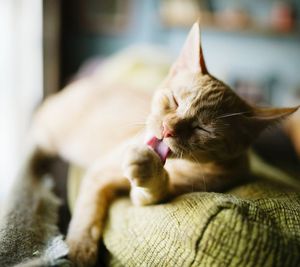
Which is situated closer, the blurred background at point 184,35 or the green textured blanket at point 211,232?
the green textured blanket at point 211,232

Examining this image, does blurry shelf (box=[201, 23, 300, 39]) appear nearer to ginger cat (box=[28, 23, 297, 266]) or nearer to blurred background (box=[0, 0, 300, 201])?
blurred background (box=[0, 0, 300, 201])

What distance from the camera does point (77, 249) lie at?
101 centimetres

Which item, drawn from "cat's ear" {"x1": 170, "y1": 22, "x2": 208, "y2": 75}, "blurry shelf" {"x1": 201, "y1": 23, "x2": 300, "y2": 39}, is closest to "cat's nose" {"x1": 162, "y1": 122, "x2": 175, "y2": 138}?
"cat's ear" {"x1": 170, "y1": 22, "x2": 208, "y2": 75}

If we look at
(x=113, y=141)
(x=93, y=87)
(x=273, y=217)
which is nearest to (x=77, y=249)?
(x=273, y=217)

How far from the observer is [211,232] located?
2.50ft

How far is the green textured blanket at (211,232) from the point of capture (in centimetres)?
74

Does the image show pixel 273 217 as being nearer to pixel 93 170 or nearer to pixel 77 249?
pixel 77 249

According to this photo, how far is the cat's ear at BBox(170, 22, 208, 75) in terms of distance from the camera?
116 centimetres

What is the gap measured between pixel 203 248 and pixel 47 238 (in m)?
0.42

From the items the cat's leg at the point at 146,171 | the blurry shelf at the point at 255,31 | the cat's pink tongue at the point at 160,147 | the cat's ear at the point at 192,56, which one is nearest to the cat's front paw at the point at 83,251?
the cat's leg at the point at 146,171

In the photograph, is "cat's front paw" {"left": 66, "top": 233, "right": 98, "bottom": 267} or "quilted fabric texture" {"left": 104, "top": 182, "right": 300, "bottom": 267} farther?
"cat's front paw" {"left": 66, "top": 233, "right": 98, "bottom": 267}

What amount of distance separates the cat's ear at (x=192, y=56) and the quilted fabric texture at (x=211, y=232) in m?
0.42

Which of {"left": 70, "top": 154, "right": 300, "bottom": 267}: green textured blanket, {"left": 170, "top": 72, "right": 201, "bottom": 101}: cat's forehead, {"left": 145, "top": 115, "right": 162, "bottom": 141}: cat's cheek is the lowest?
{"left": 70, "top": 154, "right": 300, "bottom": 267}: green textured blanket

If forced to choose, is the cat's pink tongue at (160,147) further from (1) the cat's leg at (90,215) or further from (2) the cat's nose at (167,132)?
(1) the cat's leg at (90,215)
